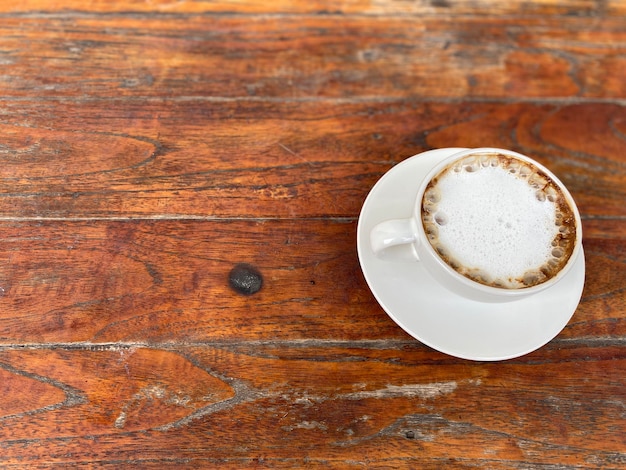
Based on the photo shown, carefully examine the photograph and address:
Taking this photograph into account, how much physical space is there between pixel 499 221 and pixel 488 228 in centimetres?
1

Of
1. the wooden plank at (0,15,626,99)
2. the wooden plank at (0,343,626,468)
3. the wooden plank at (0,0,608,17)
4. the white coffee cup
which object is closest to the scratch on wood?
the wooden plank at (0,343,626,468)

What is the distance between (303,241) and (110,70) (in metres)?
0.36

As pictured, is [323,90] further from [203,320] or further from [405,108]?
[203,320]

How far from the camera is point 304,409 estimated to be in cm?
51

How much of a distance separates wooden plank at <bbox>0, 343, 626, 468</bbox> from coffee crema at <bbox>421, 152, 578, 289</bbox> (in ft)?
0.41

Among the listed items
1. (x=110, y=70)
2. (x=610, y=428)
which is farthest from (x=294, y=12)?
(x=610, y=428)

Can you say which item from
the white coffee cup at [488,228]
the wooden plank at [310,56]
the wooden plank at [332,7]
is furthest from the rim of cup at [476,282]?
the wooden plank at [332,7]

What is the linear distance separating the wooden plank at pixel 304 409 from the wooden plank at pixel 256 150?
18 centimetres

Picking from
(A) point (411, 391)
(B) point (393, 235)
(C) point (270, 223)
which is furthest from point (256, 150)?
(A) point (411, 391)

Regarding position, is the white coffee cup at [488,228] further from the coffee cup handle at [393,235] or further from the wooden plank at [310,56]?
the wooden plank at [310,56]

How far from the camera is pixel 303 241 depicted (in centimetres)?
58

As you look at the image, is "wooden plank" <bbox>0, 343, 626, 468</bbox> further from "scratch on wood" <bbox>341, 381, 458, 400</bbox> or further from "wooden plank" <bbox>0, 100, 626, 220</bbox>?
"wooden plank" <bbox>0, 100, 626, 220</bbox>

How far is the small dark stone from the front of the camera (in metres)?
0.55

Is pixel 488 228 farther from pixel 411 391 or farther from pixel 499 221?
pixel 411 391
